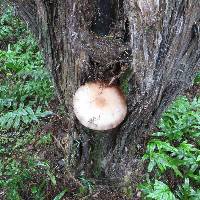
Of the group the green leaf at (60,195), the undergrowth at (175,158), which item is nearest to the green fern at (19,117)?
the green leaf at (60,195)

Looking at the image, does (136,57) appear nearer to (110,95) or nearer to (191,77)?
(110,95)

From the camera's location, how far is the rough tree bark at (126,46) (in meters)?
2.11

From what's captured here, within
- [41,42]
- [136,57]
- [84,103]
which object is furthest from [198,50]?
[41,42]

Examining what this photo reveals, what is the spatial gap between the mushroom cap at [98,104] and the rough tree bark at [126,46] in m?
0.08

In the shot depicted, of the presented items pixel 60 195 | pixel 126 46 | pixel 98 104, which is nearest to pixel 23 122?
pixel 60 195

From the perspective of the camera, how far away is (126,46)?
2.23m

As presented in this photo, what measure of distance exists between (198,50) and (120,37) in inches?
33.2

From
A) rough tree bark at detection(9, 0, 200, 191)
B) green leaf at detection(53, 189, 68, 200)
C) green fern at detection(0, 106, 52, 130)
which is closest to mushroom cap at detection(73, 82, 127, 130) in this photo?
rough tree bark at detection(9, 0, 200, 191)

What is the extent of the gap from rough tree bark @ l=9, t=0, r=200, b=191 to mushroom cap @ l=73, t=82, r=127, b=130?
0.25 ft

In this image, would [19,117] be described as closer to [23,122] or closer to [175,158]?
[23,122]

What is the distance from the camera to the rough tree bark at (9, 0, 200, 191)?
2.11m

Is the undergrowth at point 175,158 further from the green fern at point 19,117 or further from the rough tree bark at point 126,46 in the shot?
the green fern at point 19,117

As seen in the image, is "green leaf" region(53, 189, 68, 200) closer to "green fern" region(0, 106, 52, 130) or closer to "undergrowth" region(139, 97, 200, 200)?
"undergrowth" region(139, 97, 200, 200)

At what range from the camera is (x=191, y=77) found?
122 inches
